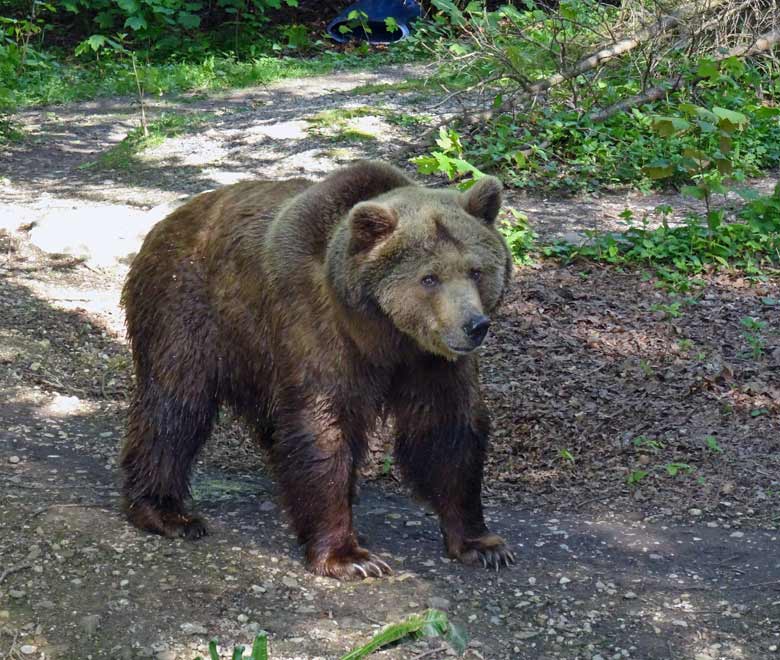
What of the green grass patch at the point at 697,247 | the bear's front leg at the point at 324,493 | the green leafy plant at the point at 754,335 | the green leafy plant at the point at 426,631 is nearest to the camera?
the green leafy plant at the point at 426,631

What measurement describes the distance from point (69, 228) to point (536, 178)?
4.14 metres

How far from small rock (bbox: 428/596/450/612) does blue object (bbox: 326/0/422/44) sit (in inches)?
677

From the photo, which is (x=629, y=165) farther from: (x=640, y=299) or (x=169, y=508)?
(x=169, y=508)

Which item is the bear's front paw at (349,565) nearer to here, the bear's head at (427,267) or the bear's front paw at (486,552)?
the bear's front paw at (486,552)

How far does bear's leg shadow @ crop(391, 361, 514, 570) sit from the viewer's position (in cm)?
475

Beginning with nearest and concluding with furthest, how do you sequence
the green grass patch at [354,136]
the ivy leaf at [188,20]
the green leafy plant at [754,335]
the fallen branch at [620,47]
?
the green leafy plant at [754,335], the fallen branch at [620,47], the green grass patch at [354,136], the ivy leaf at [188,20]

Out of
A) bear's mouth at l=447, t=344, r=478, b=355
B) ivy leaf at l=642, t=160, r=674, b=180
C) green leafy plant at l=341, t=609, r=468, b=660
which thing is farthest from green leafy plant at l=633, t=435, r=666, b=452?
green leafy plant at l=341, t=609, r=468, b=660

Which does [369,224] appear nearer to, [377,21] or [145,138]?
[145,138]

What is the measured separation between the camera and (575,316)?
24.8 ft

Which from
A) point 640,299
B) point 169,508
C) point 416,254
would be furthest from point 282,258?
point 640,299

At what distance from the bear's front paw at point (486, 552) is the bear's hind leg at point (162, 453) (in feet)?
3.94

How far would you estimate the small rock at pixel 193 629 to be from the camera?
4.16m

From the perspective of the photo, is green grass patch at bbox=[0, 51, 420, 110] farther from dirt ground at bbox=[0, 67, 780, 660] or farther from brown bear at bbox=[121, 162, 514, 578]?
brown bear at bbox=[121, 162, 514, 578]

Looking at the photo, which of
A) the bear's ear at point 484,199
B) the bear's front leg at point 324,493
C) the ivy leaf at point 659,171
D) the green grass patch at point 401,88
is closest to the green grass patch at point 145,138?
the green grass patch at point 401,88
